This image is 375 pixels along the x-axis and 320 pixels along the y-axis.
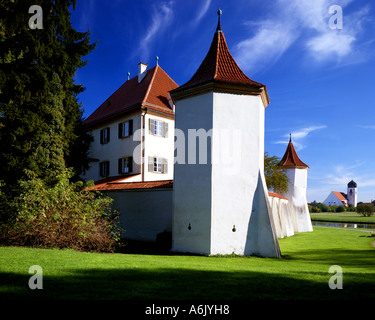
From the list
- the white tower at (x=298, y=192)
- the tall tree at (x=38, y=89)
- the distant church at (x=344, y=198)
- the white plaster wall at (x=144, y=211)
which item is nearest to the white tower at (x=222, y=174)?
the white plaster wall at (x=144, y=211)

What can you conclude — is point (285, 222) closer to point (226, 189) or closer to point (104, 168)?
point (226, 189)

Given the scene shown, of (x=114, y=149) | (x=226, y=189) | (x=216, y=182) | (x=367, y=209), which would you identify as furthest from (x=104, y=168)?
(x=367, y=209)

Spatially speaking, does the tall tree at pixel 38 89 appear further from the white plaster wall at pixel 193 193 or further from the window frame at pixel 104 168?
the window frame at pixel 104 168

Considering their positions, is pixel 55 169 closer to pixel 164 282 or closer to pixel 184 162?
pixel 184 162

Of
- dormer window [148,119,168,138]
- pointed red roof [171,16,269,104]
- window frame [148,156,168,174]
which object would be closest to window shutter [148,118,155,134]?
dormer window [148,119,168,138]

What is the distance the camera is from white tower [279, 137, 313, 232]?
30334 millimetres

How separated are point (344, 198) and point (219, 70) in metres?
125

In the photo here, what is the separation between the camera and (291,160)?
106 feet

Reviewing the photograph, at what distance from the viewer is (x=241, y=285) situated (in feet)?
20.2

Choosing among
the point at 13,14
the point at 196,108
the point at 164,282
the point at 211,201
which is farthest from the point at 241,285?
the point at 13,14

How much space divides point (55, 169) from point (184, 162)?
22.0 ft

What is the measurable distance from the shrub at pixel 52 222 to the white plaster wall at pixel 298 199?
902 inches

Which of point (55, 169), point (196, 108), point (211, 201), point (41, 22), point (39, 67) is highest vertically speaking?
point (41, 22)

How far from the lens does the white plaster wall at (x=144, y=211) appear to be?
15180 millimetres
